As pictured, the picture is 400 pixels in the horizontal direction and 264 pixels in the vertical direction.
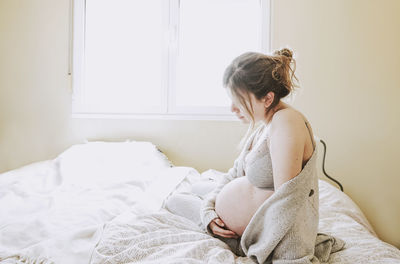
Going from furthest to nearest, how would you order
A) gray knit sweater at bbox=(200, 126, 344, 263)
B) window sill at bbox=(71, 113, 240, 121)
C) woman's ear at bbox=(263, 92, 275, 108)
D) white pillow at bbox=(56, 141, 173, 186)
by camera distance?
window sill at bbox=(71, 113, 240, 121) < white pillow at bbox=(56, 141, 173, 186) < woman's ear at bbox=(263, 92, 275, 108) < gray knit sweater at bbox=(200, 126, 344, 263)

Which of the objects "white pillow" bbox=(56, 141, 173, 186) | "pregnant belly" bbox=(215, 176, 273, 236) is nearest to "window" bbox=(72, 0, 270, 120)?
"white pillow" bbox=(56, 141, 173, 186)

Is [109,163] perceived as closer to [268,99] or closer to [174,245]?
[174,245]

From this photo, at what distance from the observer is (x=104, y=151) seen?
1.80m

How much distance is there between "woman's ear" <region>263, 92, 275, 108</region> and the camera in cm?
86

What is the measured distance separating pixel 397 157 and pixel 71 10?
98.7 inches

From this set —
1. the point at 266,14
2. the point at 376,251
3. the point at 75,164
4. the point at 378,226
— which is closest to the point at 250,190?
the point at 376,251

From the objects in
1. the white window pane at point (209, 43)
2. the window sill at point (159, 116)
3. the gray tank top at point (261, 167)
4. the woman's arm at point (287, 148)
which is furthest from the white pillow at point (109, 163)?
the woman's arm at point (287, 148)

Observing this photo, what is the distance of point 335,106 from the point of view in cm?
190

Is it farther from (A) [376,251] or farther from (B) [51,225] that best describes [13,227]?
(A) [376,251]

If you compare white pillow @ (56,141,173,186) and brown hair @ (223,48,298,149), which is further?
white pillow @ (56,141,173,186)

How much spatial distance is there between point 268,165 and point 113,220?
530 millimetres

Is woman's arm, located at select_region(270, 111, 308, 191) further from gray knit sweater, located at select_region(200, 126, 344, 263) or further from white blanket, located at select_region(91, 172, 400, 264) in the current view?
white blanket, located at select_region(91, 172, 400, 264)

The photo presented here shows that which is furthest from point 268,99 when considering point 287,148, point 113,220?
point 113,220

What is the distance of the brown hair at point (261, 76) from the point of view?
843 millimetres
